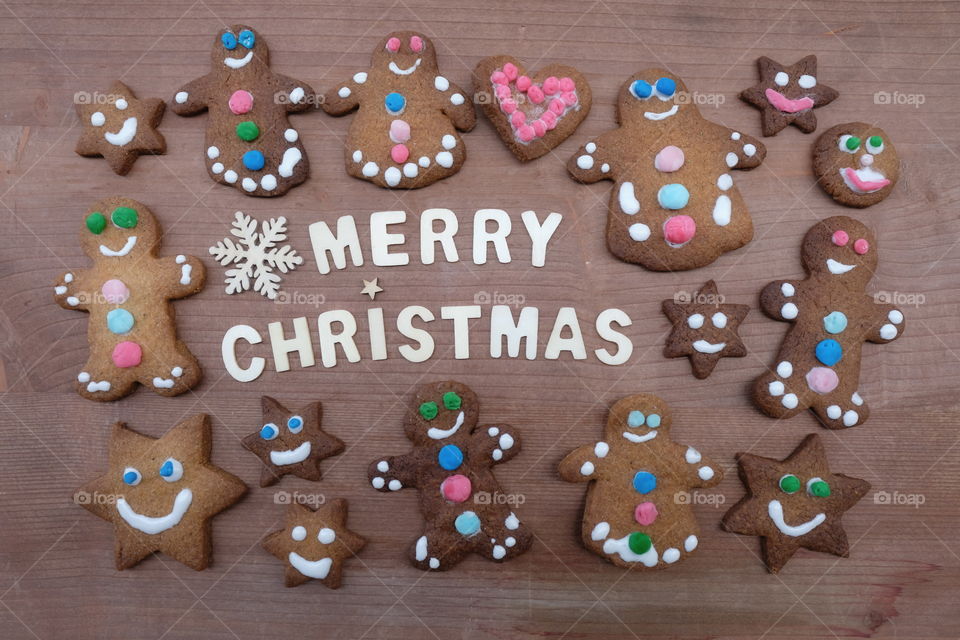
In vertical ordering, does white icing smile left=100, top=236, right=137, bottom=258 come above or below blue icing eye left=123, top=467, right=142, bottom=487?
above

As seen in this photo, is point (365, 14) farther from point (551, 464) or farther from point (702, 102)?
point (551, 464)

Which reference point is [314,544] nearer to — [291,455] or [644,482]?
[291,455]

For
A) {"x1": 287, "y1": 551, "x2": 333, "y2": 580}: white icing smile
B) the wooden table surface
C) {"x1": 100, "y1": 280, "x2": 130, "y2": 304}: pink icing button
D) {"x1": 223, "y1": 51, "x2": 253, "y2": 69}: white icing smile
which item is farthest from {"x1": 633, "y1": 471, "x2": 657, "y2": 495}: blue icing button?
{"x1": 223, "y1": 51, "x2": 253, "y2": 69}: white icing smile

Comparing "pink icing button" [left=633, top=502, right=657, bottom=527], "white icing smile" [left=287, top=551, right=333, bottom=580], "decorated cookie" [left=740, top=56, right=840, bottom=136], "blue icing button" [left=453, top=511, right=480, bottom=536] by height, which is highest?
"decorated cookie" [left=740, top=56, right=840, bottom=136]

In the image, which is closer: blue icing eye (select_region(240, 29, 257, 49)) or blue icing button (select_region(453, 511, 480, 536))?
blue icing button (select_region(453, 511, 480, 536))

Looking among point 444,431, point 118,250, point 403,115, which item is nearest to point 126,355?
point 118,250

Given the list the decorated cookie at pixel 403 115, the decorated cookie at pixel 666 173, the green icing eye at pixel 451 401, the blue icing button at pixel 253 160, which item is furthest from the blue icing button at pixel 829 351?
the blue icing button at pixel 253 160

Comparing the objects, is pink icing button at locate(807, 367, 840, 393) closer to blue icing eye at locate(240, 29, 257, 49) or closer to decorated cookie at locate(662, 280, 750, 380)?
decorated cookie at locate(662, 280, 750, 380)

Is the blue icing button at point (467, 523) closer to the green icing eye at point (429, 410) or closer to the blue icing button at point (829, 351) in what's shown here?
the green icing eye at point (429, 410)
